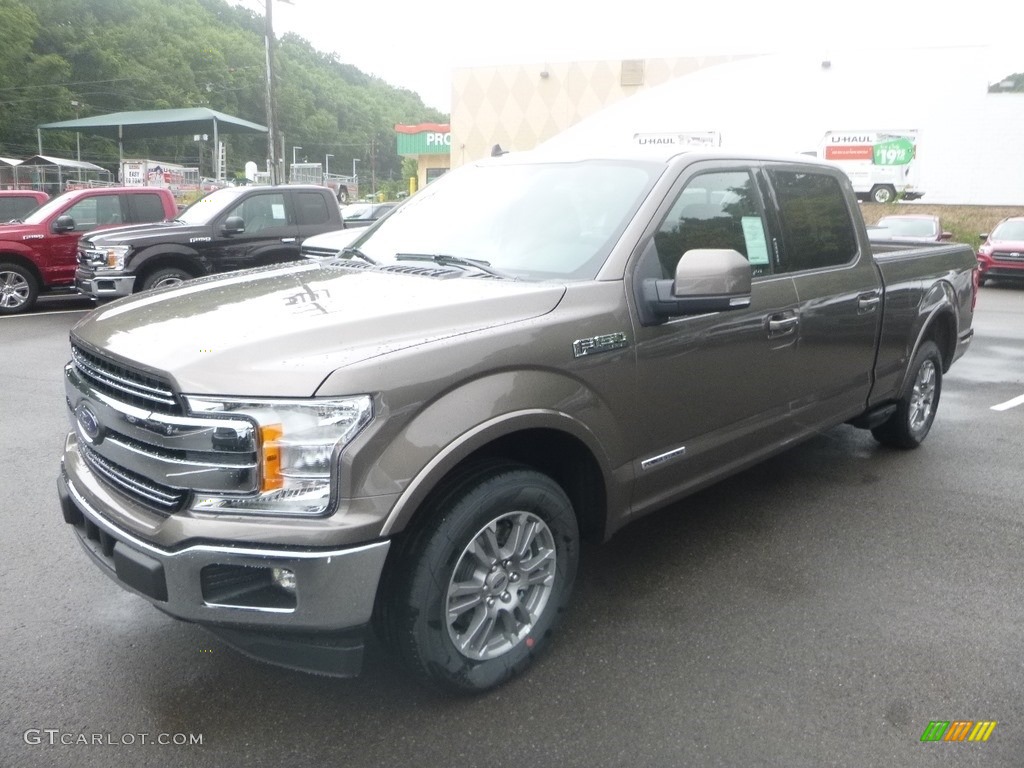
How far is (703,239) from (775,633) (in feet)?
5.35

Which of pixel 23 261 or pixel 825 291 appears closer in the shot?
pixel 825 291

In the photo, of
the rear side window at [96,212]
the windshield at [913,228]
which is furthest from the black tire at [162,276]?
the windshield at [913,228]

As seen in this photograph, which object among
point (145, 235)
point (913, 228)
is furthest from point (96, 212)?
point (913, 228)

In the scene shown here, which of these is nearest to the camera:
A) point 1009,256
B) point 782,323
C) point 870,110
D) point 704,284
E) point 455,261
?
point 704,284

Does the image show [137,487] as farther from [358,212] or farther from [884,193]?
[884,193]

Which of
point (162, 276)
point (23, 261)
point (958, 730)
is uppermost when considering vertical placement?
point (23, 261)

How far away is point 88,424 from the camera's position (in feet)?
9.50

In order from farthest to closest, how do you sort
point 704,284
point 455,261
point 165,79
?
point 165,79 < point 455,261 < point 704,284

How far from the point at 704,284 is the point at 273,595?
1.79 m

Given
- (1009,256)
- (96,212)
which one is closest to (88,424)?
(96,212)

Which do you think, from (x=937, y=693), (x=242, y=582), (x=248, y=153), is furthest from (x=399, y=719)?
(x=248, y=153)

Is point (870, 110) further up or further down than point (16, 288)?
further up

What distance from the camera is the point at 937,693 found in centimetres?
298

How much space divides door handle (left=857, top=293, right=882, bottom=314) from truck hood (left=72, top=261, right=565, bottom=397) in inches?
88.2
